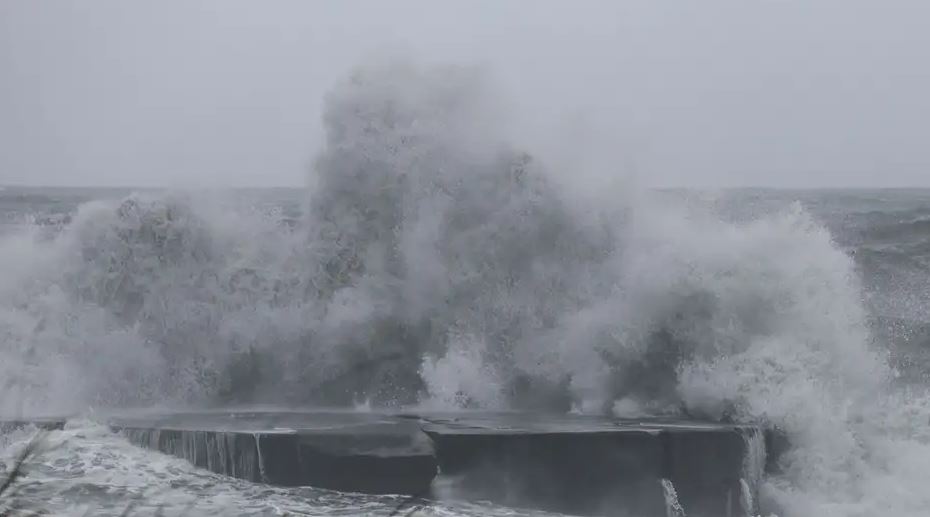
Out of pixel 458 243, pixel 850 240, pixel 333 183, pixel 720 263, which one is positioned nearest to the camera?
pixel 720 263

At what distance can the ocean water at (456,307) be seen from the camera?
865 centimetres

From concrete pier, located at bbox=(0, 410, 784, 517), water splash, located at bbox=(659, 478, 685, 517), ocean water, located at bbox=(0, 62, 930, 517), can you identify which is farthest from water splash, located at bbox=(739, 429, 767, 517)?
water splash, located at bbox=(659, 478, 685, 517)

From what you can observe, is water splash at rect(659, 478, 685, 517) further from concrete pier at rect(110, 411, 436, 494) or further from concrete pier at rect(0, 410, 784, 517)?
concrete pier at rect(110, 411, 436, 494)

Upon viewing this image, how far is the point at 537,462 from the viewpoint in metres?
7.27

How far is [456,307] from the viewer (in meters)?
10.2

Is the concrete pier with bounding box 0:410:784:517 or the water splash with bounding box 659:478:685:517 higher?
the concrete pier with bounding box 0:410:784:517

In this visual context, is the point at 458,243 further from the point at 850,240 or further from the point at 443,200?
the point at 850,240

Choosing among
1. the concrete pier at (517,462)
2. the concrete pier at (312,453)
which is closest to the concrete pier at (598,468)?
the concrete pier at (517,462)

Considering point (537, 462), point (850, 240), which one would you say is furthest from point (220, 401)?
point (850, 240)

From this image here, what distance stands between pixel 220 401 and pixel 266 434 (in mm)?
2614

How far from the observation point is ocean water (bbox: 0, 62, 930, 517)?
865cm

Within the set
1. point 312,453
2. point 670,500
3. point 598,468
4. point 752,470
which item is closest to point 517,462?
point 598,468

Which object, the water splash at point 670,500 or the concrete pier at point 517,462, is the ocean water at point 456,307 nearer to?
the concrete pier at point 517,462

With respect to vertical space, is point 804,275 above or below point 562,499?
above
